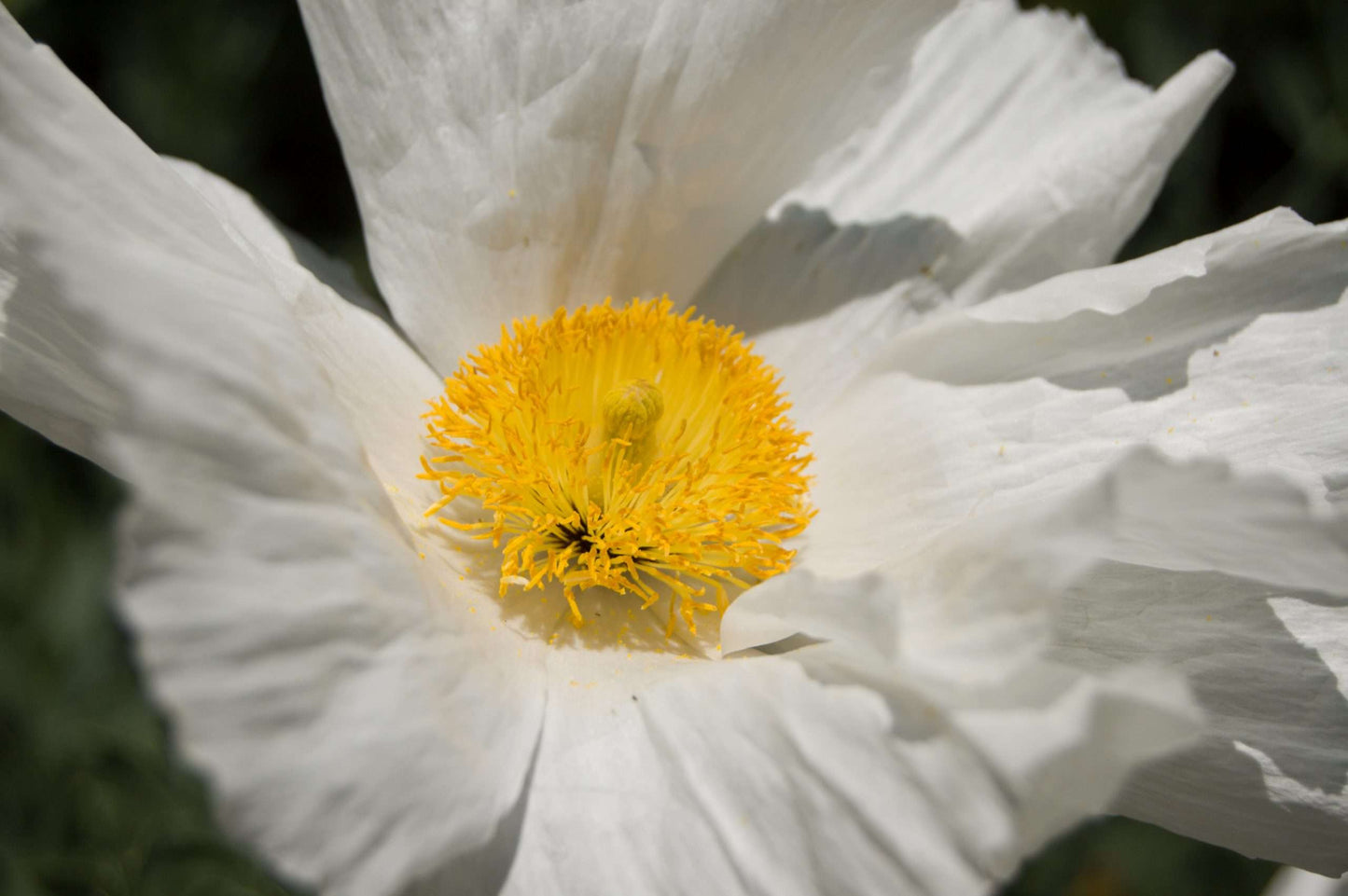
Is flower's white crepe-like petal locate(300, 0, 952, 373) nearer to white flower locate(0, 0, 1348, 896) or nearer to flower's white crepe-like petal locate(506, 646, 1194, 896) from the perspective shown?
white flower locate(0, 0, 1348, 896)

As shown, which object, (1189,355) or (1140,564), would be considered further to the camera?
(1189,355)

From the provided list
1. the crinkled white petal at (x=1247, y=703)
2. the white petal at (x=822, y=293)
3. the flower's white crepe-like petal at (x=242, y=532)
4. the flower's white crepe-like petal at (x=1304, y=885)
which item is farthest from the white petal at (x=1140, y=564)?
the flower's white crepe-like petal at (x=1304, y=885)

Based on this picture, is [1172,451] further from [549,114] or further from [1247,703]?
[549,114]

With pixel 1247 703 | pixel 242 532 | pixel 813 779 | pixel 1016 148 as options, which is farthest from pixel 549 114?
pixel 1247 703

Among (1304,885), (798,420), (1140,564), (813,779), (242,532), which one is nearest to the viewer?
(242,532)

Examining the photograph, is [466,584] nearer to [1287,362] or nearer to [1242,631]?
[1242,631]

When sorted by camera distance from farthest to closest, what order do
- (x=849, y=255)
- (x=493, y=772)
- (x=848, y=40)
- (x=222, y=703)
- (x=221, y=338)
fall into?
(x=849, y=255) < (x=848, y=40) < (x=493, y=772) < (x=221, y=338) < (x=222, y=703)

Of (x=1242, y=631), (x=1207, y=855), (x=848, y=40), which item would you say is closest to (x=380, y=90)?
(x=848, y=40)
